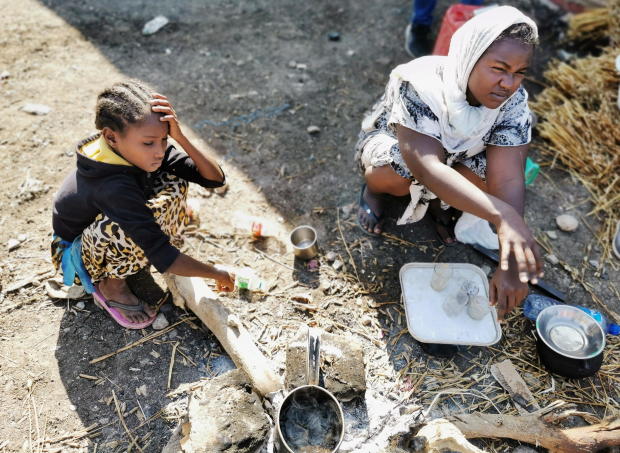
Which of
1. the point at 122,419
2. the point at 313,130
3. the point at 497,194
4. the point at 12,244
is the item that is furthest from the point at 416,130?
the point at 12,244

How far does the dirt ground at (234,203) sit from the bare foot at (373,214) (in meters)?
0.11

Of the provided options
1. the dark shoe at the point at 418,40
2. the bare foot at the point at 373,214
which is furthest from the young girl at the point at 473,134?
the dark shoe at the point at 418,40

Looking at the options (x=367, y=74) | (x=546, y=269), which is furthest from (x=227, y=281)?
(x=367, y=74)

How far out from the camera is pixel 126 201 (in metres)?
2.24

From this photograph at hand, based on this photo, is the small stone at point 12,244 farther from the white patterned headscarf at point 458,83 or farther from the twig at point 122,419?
the white patterned headscarf at point 458,83

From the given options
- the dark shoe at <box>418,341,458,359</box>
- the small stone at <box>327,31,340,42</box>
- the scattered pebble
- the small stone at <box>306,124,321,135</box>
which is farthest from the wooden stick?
the scattered pebble

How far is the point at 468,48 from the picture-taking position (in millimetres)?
2377

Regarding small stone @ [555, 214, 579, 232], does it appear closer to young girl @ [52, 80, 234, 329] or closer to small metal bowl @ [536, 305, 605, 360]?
small metal bowl @ [536, 305, 605, 360]

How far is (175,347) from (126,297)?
43cm

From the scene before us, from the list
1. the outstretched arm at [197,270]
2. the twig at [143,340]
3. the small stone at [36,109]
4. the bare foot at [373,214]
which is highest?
the outstretched arm at [197,270]

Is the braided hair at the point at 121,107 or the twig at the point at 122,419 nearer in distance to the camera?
the braided hair at the point at 121,107

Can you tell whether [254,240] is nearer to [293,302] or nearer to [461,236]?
[293,302]

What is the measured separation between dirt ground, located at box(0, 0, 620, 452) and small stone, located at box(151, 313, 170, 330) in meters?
0.04

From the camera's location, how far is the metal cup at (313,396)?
2047 mm
